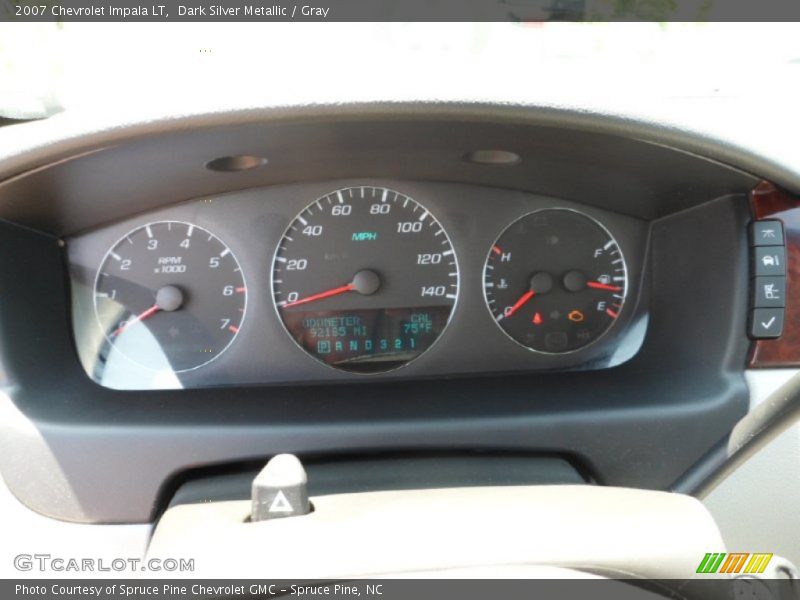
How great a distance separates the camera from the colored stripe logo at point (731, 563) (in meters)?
1.42

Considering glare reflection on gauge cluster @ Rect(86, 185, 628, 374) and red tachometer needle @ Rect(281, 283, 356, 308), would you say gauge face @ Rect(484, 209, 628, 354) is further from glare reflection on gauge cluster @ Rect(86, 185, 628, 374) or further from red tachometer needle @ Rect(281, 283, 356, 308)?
red tachometer needle @ Rect(281, 283, 356, 308)

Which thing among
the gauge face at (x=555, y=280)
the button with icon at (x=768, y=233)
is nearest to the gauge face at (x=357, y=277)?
the gauge face at (x=555, y=280)

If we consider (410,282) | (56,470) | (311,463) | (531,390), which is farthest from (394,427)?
(56,470)

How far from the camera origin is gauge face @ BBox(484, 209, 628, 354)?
2.40 meters

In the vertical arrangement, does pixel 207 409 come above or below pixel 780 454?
above

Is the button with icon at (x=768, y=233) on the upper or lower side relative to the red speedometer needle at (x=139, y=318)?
upper

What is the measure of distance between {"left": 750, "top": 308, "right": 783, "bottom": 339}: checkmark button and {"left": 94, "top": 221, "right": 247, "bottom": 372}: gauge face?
1410mm

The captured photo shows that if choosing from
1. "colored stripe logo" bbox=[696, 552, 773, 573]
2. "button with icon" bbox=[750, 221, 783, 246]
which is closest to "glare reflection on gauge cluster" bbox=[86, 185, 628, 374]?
"button with icon" bbox=[750, 221, 783, 246]

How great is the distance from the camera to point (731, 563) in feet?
4.88

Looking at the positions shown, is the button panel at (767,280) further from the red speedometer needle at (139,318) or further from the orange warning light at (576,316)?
the red speedometer needle at (139,318)

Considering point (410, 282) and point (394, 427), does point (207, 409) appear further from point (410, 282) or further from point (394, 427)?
point (410, 282)

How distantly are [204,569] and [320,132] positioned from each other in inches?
37.2

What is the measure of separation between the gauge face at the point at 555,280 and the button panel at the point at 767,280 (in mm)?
511

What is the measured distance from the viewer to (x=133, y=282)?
2330 mm
